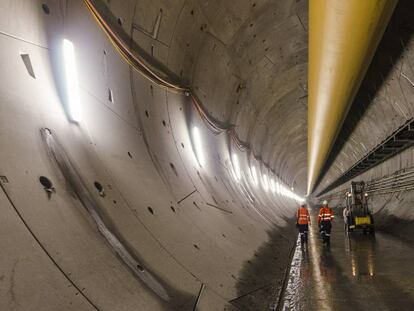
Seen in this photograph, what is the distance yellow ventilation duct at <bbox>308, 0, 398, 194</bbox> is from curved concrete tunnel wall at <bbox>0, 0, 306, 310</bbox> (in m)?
1.70

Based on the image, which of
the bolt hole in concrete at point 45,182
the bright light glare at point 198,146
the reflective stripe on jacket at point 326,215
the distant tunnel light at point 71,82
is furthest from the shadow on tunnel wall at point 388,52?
the bolt hole in concrete at point 45,182

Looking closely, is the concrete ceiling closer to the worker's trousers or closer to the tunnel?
the tunnel

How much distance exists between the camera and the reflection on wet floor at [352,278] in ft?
14.7

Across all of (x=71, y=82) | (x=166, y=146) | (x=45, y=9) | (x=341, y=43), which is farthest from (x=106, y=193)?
(x=341, y=43)

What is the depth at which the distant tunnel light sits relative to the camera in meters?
3.06

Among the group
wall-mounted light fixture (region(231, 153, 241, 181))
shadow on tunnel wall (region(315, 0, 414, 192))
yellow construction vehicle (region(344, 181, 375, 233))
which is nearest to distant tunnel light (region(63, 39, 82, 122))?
shadow on tunnel wall (region(315, 0, 414, 192))

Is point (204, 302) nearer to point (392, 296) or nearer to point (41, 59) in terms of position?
point (41, 59)

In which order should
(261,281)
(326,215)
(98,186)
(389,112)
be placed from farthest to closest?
(389,112) < (326,215) < (261,281) < (98,186)

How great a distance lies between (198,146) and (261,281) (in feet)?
8.10

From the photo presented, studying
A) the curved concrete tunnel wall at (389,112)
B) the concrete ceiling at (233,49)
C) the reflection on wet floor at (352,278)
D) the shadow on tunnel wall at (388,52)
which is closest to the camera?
the reflection on wet floor at (352,278)

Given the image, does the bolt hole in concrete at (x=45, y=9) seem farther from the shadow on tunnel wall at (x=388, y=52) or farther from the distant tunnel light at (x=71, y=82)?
the shadow on tunnel wall at (x=388, y=52)

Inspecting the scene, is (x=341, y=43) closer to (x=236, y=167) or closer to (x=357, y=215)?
(x=236, y=167)

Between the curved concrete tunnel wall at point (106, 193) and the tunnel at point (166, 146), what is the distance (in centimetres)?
1

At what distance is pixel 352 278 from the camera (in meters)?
5.75
